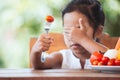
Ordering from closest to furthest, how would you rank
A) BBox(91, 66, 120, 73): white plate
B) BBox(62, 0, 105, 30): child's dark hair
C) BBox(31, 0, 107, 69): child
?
BBox(91, 66, 120, 73): white plate, BBox(31, 0, 107, 69): child, BBox(62, 0, 105, 30): child's dark hair

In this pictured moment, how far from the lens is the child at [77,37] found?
1.23 metres

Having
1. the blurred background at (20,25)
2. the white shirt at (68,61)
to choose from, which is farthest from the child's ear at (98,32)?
the blurred background at (20,25)

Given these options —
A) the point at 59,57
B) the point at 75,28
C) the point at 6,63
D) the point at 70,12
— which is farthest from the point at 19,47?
the point at 75,28

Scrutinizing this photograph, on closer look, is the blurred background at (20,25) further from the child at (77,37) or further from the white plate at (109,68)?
the white plate at (109,68)

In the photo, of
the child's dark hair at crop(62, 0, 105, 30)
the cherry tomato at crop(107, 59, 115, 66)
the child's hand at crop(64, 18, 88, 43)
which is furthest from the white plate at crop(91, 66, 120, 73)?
the child's dark hair at crop(62, 0, 105, 30)

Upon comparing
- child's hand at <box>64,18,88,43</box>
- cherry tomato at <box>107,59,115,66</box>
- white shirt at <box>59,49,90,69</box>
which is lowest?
white shirt at <box>59,49,90,69</box>

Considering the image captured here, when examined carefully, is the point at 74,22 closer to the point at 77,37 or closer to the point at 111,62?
the point at 77,37

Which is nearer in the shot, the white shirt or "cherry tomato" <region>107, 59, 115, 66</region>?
"cherry tomato" <region>107, 59, 115, 66</region>

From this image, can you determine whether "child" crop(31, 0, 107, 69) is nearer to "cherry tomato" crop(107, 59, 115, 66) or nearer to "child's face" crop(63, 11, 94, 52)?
"child's face" crop(63, 11, 94, 52)

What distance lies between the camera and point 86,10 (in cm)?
162

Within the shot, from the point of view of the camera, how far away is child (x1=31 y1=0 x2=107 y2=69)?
1226mm

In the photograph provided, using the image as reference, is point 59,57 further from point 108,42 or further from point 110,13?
point 110,13

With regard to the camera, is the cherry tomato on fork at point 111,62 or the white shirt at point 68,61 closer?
the cherry tomato on fork at point 111,62

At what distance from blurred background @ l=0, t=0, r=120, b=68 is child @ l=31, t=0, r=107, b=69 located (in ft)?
2.16
